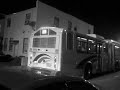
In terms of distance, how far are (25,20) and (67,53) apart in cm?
1492

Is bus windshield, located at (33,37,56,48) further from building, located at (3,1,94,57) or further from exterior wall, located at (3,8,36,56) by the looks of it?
exterior wall, located at (3,8,36,56)

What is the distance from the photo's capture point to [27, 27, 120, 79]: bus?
31.8 ft

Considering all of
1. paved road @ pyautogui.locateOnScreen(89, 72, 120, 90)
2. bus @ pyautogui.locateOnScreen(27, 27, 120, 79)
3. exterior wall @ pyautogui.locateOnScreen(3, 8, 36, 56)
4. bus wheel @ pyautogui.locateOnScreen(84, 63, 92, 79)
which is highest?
exterior wall @ pyautogui.locateOnScreen(3, 8, 36, 56)

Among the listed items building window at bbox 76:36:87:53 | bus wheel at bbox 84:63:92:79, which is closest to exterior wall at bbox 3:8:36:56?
building window at bbox 76:36:87:53

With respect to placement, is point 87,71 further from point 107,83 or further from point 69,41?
point 69,41

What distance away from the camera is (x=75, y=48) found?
10.3 metres

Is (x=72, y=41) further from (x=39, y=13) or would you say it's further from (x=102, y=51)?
(x=39, y=13)

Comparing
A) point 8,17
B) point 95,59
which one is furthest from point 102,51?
point 8,17

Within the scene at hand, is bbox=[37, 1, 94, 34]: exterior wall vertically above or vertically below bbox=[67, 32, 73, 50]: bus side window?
above

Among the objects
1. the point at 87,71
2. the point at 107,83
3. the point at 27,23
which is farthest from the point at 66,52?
the point at 27,23

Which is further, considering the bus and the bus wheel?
the bus wheel

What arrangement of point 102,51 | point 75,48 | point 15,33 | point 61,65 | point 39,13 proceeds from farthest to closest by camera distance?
1. point 15,33
2. point 39,13
3. point 102,51
4. point 75,48
5. point 61,65

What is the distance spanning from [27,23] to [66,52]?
13261 millimetres

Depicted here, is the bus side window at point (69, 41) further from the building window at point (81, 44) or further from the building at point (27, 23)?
the building at point (27, 23)
